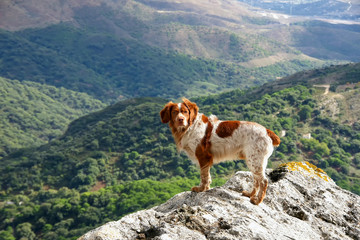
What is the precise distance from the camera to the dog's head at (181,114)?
9.34 m

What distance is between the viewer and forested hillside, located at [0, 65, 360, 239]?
231 ft

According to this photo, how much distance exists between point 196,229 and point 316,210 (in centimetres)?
392

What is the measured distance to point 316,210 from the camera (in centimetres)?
934

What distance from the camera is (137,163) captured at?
91375mm

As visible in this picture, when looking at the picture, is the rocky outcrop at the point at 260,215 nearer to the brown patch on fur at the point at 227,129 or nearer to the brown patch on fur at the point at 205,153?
the brown patch on fur at the point at 205,153

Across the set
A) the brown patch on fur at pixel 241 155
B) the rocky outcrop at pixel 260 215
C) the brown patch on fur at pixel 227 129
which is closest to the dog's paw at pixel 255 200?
the rocky outcrop at pixel 260 215

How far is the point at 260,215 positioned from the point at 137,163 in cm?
8462

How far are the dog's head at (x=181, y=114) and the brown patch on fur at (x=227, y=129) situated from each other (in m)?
0.83

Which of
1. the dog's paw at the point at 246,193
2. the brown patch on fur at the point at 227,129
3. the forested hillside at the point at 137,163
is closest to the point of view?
the brown patch on fur at the point at 227,129

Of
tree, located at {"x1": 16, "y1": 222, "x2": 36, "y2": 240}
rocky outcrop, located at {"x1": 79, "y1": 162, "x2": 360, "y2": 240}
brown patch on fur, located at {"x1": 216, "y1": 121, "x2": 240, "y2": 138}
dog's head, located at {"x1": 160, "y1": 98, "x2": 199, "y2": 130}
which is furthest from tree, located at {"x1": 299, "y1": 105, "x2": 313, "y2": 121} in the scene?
dog's head, located at {"x1": 160, "y1": 98, "x2": 199, "y2": 130}

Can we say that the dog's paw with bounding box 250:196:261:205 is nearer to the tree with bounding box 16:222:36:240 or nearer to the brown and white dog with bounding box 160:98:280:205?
the brown and white dog with bounding box 160:98:280:205

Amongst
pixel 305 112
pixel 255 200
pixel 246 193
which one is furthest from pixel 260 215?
pixel 305 112

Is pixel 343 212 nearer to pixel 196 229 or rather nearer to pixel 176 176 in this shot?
pixel 196 229

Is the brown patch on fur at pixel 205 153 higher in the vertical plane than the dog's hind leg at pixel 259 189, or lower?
higher
